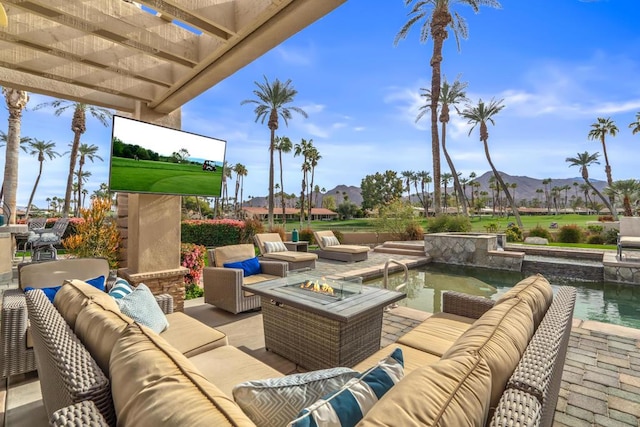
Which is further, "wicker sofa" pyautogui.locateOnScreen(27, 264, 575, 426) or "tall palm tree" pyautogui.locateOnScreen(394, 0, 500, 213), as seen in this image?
"tall palm tree" pyautogui.locateOnScreen(394, 0, 500, 213)

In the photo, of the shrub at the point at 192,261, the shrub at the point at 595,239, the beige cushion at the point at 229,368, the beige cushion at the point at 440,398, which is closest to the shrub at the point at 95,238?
the shrub at the point at 192,261

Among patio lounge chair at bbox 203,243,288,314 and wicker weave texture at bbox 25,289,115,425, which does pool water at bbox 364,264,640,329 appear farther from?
wicker weave texture at bbox 25,289,115,425

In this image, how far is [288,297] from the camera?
2861mm

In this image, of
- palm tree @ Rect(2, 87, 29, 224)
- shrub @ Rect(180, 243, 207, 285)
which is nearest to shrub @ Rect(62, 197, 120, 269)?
shrub @ Rect(180, 243, 207, 285)

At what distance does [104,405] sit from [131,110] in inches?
171

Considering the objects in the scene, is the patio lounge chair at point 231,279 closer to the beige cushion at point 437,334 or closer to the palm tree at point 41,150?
the beige cushion at point 437,334

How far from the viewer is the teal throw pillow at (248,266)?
14.9 ft

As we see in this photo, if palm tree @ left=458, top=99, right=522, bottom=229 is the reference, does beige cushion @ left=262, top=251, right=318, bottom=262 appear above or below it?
below

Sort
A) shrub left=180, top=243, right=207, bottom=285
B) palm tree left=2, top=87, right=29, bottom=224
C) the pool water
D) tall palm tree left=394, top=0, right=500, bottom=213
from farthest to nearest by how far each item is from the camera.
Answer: tall palm tree left=394, top=0, right=500, bottom=213, palm tree left=2, top=87, right=29, bottom=224, shrub left=180, top=243, right=207, bottom=285, the pool water

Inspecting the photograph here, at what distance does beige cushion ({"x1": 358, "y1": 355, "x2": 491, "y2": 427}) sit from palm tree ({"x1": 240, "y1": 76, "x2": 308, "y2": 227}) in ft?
65.2

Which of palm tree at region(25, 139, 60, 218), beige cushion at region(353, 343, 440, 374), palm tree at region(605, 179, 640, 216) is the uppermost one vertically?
palm tree at region(25, 139, 60, 218)

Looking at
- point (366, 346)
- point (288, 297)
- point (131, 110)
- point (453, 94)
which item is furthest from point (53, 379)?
point (453, 94)

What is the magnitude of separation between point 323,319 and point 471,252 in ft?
27.0

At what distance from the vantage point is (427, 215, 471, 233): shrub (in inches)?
500
